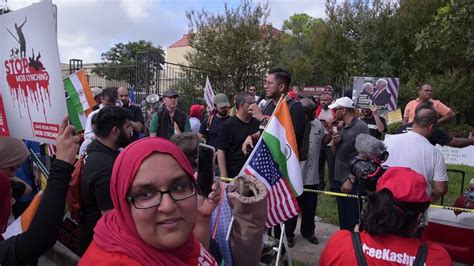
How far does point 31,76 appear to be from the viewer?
2.73m

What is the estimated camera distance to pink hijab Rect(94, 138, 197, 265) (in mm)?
1438

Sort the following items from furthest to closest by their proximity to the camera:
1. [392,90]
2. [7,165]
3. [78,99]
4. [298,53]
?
[298,53]
[392,90]
[78,99]
[7,165]

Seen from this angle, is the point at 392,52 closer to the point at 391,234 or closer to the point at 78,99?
the point at 78,99

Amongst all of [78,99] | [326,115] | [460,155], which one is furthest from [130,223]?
[460,155]

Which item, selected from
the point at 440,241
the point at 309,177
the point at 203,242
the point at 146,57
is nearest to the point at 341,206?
the point at 309,177

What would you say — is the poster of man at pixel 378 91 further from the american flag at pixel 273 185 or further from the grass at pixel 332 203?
the american flag at pixel 273 185

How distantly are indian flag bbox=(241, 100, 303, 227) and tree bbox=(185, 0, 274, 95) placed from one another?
13.0m

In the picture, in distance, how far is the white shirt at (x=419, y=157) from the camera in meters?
3.93

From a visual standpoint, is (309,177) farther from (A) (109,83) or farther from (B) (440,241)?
(A) (109,83)

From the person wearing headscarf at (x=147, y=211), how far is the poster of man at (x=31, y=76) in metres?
1.29

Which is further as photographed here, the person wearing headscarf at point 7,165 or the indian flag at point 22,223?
the indian flag at point 22,223

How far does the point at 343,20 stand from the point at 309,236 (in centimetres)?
2184

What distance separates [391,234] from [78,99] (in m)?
6.22

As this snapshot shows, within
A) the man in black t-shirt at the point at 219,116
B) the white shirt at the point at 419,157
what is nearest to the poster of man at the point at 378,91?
the man in black t-shirt at the point at 219,116
